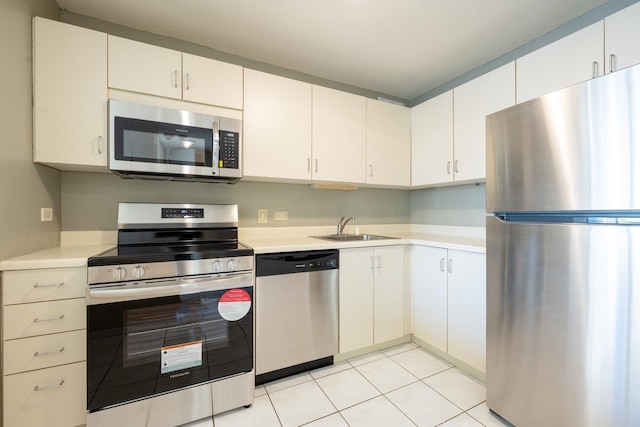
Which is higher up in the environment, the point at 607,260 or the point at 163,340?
the point at 607,260

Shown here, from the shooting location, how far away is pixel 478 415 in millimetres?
1517

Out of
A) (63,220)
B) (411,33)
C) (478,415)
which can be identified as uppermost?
(411,33)

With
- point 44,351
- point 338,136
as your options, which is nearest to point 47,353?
point 44,351

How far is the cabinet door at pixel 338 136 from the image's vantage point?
7.30ft

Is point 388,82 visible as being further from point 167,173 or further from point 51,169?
point 51,169

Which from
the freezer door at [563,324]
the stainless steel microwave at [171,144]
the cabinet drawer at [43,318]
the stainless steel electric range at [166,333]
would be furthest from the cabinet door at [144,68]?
the freezer door at [563,324]

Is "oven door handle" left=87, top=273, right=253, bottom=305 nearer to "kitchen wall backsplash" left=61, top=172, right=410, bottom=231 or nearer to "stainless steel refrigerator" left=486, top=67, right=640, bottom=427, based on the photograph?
"kitchen wall backsplash" left=61, top=172, right=410, bottom=231

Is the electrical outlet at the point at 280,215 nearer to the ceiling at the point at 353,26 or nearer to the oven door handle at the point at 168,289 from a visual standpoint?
the oven door handle at the point at 168,289

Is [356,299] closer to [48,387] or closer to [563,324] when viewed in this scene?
[563,324]

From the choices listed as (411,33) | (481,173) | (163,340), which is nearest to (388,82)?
(411,33)

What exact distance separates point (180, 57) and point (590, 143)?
224 centimetres

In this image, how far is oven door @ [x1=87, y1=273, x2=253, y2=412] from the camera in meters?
1.28

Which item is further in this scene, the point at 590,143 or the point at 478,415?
the point at 478,415

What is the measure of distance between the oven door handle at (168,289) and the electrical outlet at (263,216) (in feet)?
2.56
